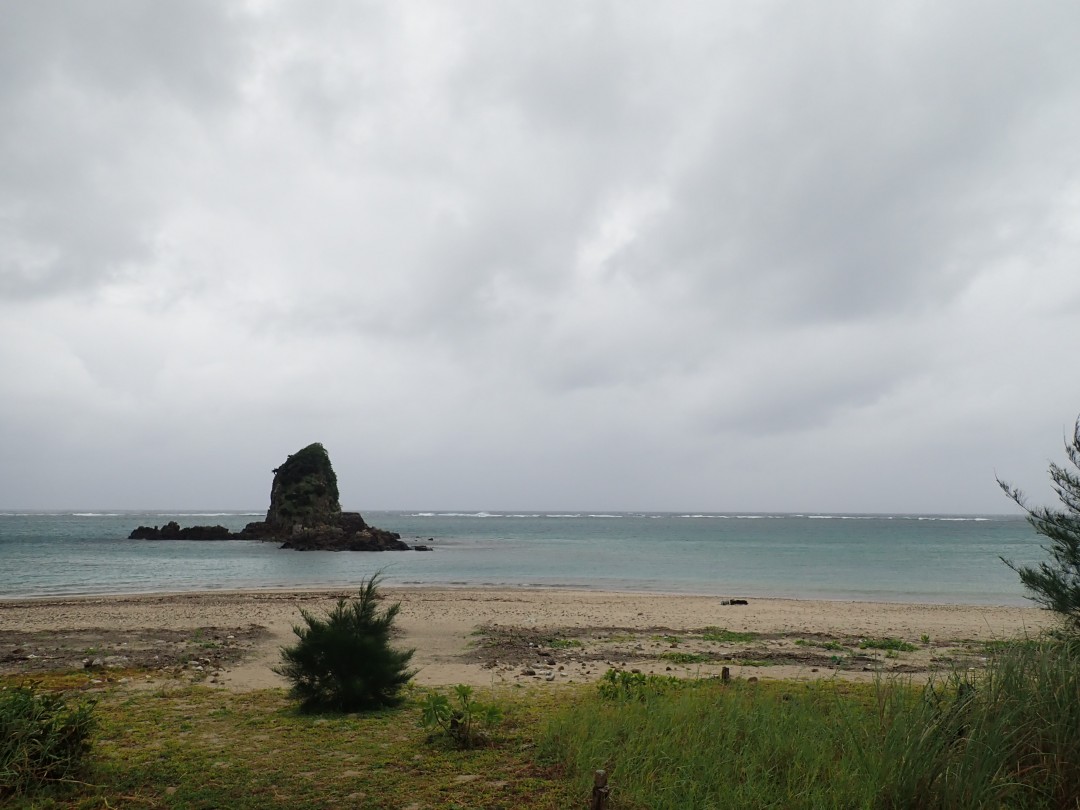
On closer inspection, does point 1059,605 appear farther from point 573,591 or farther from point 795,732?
point 573,591

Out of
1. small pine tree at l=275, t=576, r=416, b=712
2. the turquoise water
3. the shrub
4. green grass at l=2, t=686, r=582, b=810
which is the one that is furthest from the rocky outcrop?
the shrub

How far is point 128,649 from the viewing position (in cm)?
1487

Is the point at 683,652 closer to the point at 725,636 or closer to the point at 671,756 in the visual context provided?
the point at 725,636

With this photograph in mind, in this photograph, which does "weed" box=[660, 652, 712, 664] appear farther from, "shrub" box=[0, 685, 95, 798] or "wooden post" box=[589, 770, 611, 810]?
"shrub" box=[0, 685, 95, 798]

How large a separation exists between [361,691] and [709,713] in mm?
4677

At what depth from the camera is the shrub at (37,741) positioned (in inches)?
221

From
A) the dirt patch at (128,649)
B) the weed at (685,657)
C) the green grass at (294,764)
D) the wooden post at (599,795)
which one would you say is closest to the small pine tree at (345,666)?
the green grass at (294,764)

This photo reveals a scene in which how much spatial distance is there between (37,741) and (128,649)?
1047 cm

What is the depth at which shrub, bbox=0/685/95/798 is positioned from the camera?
562 cm

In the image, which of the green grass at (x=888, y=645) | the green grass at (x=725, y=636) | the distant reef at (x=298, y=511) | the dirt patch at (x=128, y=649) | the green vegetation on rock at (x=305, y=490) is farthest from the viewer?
the green vegetation on rock at (x=305, y=490)

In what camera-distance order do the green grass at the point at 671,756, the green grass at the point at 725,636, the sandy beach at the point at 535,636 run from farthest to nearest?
the green grass at the point at 725,636, the sandy beach at the point at 535,636, the green grass at the point at 671,756

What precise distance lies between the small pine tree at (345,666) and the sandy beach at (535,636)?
94.6 inches

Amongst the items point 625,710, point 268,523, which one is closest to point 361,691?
point 625,710

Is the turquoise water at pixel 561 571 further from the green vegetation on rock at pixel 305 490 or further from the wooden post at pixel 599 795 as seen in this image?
the wooden post at pixel 599 795
